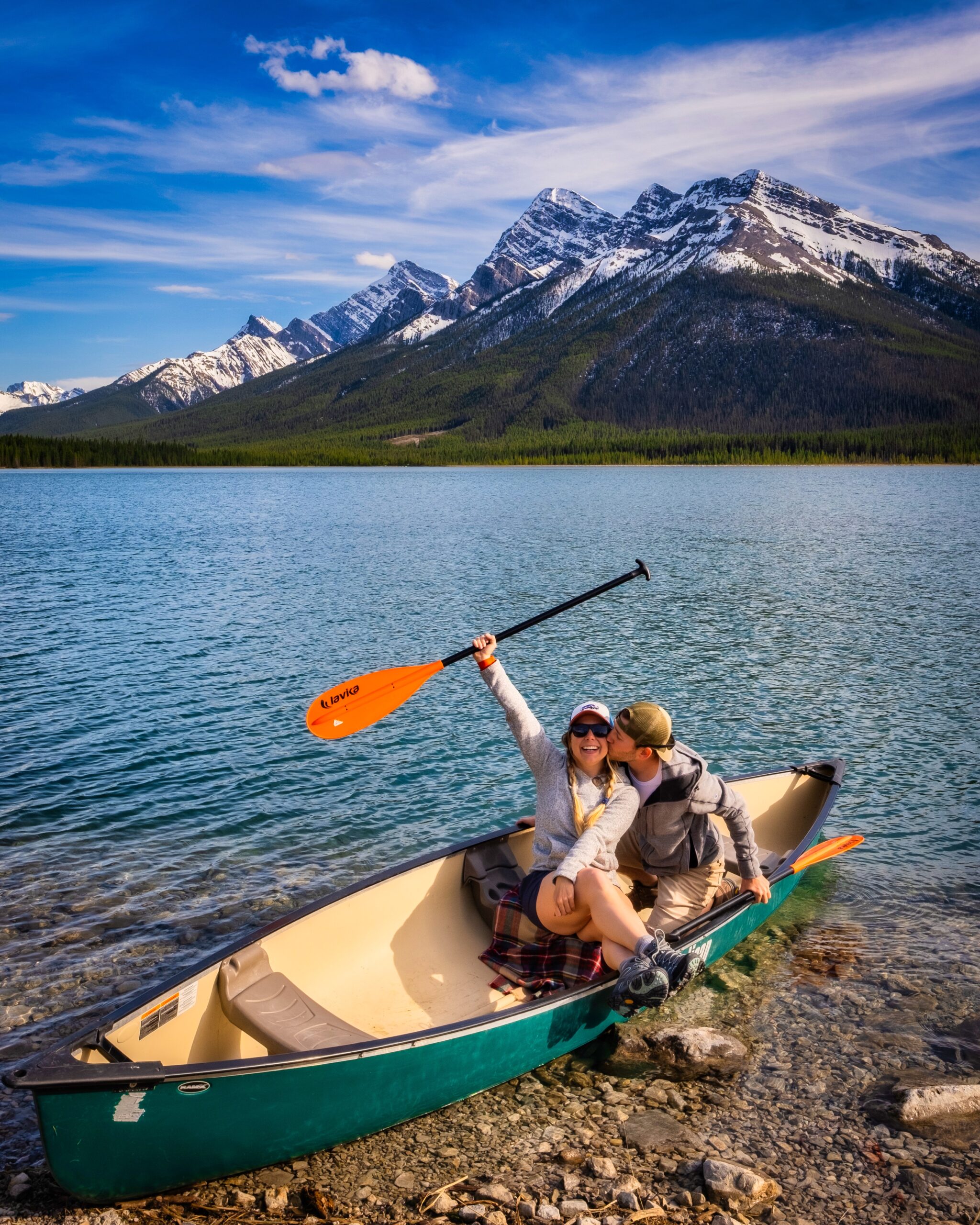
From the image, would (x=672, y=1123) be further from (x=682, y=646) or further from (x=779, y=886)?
(x=682, y=646)

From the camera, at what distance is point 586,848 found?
6.80 m

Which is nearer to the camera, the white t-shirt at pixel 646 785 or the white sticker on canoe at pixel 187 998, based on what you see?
the white sticker on canoe at pixel 187 998

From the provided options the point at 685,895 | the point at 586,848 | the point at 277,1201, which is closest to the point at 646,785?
the point at 586,848

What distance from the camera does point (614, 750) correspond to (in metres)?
6.99

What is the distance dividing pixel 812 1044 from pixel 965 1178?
1640 mm

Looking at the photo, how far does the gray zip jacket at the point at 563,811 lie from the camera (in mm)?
6867

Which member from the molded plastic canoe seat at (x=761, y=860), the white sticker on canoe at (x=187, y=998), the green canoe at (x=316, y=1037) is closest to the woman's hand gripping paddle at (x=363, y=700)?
the green canoe at (x=316, y=1037)

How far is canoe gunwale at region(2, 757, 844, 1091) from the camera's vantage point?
16.0 feet

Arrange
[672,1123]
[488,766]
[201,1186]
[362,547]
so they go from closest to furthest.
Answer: [201,1186]
[672,1123]
[488,766]
[362,547]

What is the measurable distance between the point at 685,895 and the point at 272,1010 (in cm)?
352

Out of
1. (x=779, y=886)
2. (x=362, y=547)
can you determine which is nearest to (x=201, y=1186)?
(x=779, y=886)

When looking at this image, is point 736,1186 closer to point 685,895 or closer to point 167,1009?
point 685,895

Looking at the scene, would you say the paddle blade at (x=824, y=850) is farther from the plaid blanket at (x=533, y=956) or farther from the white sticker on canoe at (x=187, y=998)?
the white sticker on canoe at (x=187, y=998)

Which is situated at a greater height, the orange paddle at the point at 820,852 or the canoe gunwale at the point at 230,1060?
the canoe gunwale at the point at 230,1060
